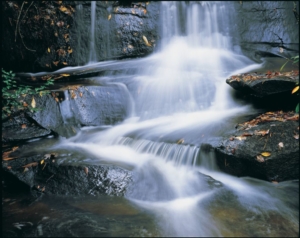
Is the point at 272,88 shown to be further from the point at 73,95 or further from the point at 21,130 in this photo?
the point at 21,130

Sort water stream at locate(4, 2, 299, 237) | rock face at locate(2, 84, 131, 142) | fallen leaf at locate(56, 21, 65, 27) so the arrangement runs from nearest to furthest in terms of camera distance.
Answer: water stream at locate(4, 2, 299, 237) < rock face at locate(2, 84, 131, 142) < fallen leaf at locate(56, 21, 65, 27)

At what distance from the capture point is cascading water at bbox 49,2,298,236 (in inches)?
138

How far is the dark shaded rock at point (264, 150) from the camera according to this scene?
13.2ft

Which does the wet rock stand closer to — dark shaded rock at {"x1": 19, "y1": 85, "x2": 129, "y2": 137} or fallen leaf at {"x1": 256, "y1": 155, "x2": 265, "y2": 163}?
fallen leaf at {"x1": 256, "y1": 155, "x2": 265, "y2": 163}

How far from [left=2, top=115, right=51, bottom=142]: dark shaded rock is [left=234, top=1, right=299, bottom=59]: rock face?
651 centimetres

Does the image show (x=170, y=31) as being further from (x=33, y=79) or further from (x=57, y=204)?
(x=57, y=204)

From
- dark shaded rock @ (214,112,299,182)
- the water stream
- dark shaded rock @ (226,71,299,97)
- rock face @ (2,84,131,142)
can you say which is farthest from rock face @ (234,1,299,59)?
dark shaded rock @ (214,112,299,182)

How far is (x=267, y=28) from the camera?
9.09m

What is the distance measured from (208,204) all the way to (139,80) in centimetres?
425

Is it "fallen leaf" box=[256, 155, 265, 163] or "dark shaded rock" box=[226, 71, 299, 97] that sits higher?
"dark shaded rock" box=[226, 71, 299, 97]

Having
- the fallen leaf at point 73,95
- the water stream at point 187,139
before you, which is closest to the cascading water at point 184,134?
the water stream at point 187,139

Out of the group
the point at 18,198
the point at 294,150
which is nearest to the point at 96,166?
the point at 18,198

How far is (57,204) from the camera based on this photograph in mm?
3877

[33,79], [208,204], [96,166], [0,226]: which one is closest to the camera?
→ [0,226]
